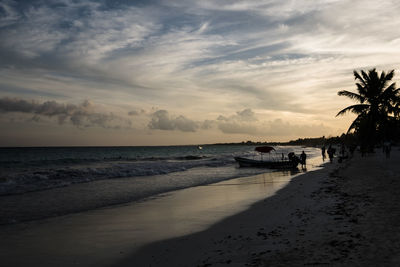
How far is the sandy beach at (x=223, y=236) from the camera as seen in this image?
6043 mm

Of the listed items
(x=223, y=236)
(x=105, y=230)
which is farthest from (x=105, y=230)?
(x=223, y=236)

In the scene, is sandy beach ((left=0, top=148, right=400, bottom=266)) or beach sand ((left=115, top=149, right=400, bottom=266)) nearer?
beach sand ((left=115, top=149, right=400, bottom=266))

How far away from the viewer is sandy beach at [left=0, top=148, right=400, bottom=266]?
604 centimetres

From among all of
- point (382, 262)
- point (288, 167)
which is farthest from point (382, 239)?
point (288, 167)

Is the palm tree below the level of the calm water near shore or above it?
above

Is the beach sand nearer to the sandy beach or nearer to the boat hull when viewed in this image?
the sandy beach

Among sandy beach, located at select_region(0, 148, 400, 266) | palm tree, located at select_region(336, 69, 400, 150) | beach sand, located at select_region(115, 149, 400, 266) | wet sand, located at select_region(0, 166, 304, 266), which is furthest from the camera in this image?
palm tree, located at select_region(336, 69, 400, 150)

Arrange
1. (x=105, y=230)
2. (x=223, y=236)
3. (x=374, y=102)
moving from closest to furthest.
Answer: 1. (x=223, y=236)
2. (x=105, y=230)
3. (x=374, y=102)

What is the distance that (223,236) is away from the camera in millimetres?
8078

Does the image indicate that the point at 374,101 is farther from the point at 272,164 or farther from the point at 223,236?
the point at 223,236

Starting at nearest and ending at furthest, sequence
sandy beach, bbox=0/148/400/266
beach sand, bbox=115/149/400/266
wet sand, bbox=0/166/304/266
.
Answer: beach sand, bbox=115/149/400/266
sandy beach, bbox=0/148/400/266
wet sand, bbox=0/166/304/266

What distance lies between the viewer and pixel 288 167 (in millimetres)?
37312

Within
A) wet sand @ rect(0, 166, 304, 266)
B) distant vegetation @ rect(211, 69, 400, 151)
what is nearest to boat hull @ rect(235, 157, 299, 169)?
distant vegetation @ rect(211, 69, 400, 151)

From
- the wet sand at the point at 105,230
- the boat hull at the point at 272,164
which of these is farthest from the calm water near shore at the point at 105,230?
the boat hull at the point at 272,164
